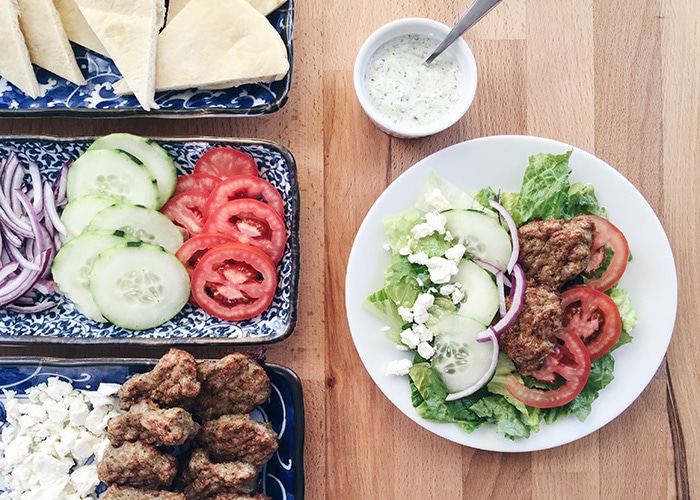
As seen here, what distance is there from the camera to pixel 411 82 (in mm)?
2645

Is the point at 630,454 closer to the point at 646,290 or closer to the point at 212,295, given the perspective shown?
the point at 646,290

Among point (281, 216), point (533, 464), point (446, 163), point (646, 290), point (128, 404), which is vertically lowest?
point (533, 464)

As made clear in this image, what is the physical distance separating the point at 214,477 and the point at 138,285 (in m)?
0.78

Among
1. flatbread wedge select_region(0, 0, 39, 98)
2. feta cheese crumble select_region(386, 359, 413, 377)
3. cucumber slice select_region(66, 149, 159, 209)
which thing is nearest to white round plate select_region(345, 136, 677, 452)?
feta cheese crumble select_region(386, 359, 413, 377)

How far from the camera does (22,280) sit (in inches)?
105

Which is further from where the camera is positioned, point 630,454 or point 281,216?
point 630,454

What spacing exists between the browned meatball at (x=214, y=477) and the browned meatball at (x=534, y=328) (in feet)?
3.60

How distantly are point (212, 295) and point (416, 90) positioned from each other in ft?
3.77

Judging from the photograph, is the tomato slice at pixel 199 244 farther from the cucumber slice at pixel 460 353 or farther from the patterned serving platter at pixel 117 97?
the cucumber slice at pixel 460 353

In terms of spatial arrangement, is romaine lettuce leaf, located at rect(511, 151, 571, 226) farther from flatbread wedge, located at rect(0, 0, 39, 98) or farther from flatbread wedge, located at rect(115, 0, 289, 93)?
flatbread wedge, located at rect(0, 0, 39, 98)

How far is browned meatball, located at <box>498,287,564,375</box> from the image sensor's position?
8.25ft

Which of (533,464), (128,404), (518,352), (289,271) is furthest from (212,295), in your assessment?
(533,464)

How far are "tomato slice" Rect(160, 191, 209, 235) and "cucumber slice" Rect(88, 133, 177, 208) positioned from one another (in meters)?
0.05

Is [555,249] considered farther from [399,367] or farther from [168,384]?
[168,384]
